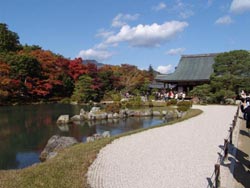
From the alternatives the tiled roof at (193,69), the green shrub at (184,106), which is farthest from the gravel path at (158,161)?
the tiled roof at (193,69)

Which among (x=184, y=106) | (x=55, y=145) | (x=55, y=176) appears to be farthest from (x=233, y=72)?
(x=55, y=176)

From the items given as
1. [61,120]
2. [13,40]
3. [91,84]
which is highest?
[13,40]

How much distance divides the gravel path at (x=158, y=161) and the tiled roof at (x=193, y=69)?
18.3 m

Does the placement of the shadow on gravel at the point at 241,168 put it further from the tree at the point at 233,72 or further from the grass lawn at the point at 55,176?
the tree at the point at 233,72

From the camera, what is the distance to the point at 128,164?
6137 mm

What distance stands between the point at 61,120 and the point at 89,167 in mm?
12355

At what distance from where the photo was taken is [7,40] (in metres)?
40.5

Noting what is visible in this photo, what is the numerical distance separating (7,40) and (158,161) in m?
39.4

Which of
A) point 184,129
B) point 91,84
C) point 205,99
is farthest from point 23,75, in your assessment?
point 184,129

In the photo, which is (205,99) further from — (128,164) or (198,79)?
(128,164)

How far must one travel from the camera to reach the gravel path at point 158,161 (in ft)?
16.6

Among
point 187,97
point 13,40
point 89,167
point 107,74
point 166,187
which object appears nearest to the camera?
point 166,187

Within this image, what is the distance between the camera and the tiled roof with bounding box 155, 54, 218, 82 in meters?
27.8

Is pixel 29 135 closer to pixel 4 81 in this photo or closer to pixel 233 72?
pixel 233 72
